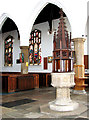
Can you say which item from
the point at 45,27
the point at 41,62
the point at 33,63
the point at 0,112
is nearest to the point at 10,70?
the point at 33,63

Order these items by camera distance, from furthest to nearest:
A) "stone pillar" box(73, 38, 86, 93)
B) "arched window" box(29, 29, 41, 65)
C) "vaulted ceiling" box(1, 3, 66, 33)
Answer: "arched window" box(29, 29, 41, 65)
"vaulted ceiling" box(1, 3, 66, 33)
"stone pillar" box(73, 38, 86, 93)

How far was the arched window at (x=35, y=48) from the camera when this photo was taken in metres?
12.7

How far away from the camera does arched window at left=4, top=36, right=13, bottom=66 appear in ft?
49.1

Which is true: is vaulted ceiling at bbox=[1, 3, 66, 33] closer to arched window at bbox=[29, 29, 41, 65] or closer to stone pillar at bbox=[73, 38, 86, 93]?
arched window at bbox=[29, 29, 41, 65]

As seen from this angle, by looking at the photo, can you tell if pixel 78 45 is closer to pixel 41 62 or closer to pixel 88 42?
pixel 88 42

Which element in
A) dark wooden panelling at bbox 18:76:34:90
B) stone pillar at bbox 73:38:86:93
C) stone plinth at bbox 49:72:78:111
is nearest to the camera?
stone plinth at bbox 49:72:78:111

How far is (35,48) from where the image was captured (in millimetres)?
12977

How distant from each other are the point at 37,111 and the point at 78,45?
12.9 feet

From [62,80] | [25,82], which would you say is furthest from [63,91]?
[25,82]

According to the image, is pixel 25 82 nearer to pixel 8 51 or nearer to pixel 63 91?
pixel 63 91

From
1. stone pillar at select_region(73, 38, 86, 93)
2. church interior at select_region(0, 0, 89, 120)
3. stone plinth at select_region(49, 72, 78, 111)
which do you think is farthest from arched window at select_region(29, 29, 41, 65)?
stone plinth at select_region(49, 72, 78, 111)

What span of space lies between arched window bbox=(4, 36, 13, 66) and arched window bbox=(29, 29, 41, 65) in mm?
2667

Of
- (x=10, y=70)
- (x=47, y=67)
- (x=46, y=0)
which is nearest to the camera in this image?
(x=46, y=0)

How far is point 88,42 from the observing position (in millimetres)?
10031
